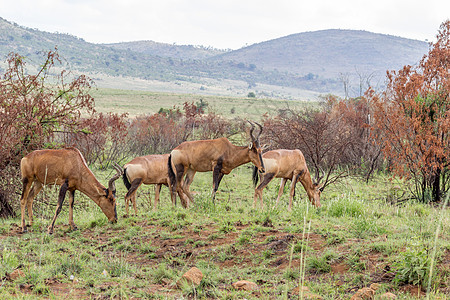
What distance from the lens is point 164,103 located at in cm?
6359

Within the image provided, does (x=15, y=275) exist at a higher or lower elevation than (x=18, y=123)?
lower

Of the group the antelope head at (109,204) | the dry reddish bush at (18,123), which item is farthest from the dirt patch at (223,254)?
the dry reddish bush at (18,123)

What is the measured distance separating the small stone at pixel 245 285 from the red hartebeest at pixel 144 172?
5782mm

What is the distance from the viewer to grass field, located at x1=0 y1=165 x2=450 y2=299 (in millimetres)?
5055

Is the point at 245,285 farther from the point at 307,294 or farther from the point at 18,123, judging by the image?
the point at 18,123

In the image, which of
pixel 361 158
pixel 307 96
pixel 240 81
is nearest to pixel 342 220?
pixel 361 158

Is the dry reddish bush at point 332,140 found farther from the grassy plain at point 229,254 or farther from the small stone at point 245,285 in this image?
the small stone at point 245,285

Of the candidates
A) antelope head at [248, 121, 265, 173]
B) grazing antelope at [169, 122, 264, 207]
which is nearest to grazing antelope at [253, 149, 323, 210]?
antelope head at [248, 121, 265, 173]

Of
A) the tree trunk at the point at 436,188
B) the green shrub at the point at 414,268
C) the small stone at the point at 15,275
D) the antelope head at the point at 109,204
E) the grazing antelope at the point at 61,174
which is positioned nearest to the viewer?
the green shrub at the point at 414,268

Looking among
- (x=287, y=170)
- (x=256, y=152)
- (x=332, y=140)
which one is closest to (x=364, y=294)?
(x=256, y=152)

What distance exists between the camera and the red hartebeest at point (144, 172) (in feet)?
35.6

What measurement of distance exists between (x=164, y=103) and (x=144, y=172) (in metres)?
53.2

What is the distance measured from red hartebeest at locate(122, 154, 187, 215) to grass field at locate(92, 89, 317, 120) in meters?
39.3

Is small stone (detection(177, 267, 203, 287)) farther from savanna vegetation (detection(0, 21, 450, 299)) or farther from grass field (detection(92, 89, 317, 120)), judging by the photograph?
grass field (detection(92, 89, 317, 120))
